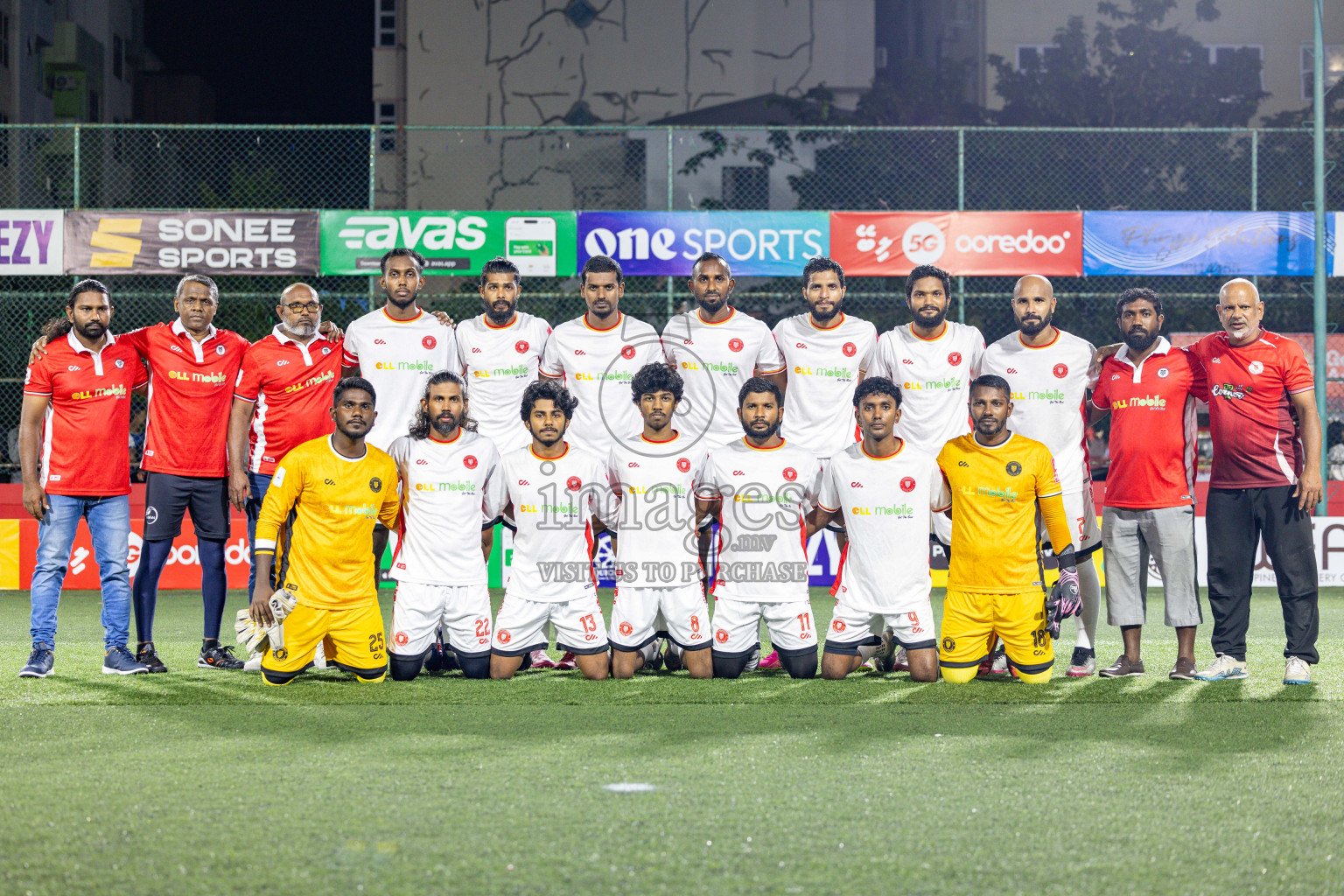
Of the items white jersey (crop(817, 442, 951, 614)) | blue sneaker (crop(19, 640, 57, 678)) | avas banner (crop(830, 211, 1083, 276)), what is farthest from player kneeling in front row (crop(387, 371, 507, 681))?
avas banner (crop(830, 211, 1083, 276))

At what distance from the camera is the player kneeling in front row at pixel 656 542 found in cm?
644

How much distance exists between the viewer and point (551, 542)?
645 centimetres

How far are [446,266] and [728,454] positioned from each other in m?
7.97

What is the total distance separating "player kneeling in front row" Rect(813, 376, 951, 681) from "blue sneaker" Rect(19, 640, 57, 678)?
400 cm

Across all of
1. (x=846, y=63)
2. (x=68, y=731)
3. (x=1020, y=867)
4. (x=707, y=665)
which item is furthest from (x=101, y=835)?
(x=846, y=63)

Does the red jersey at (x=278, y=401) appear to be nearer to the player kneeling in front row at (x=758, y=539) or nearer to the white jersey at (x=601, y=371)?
the white jersey at (x=601, y=371)

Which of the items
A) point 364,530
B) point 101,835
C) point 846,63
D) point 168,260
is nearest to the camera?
point 101,835

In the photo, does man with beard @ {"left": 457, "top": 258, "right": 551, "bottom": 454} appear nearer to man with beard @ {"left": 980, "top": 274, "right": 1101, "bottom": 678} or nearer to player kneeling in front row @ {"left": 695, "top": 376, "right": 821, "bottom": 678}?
player kneeling in front row @ {"left": 695, "top": 376, "right": 821, "bottom": 678}

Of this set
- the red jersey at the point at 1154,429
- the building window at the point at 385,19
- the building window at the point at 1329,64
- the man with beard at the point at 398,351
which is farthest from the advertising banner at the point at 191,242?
the building window at the point at 1329,64

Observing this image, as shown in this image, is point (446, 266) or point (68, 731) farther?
point (446, 266)

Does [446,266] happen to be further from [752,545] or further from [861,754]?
[861,754]

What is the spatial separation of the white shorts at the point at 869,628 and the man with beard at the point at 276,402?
3022 mm

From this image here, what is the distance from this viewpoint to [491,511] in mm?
6484

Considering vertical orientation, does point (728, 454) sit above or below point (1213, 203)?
below
